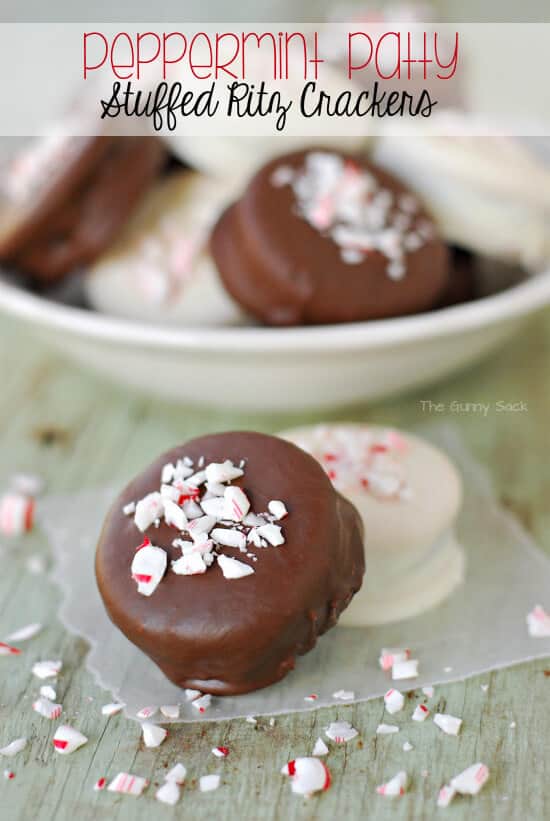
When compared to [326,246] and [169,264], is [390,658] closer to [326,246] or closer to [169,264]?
[326,246]

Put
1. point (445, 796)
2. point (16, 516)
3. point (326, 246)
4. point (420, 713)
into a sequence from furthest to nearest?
point (326, 246)
point (16, 516)
point (420, 713)
point (445, 796)

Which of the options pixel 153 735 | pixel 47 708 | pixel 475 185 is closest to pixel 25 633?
pixel 47 708

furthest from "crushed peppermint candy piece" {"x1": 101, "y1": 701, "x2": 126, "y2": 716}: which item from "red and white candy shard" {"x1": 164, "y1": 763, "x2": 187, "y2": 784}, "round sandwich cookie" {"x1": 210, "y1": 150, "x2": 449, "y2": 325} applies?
"round sandwich cookie" {"x1": 210, "y1": 150, "x2": 449, "y2": 325}

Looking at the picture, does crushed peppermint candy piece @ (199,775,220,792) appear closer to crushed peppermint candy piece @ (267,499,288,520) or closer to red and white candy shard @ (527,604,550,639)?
crushed peppermint candy piece @ (267,499,288,520)


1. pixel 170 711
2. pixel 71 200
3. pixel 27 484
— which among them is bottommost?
pixel 27 484

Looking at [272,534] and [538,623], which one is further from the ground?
[272,534]

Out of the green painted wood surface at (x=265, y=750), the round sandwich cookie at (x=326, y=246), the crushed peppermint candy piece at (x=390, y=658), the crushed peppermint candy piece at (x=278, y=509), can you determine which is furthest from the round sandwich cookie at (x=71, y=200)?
the crushed peppermint candy piece at (x=390, y=658)

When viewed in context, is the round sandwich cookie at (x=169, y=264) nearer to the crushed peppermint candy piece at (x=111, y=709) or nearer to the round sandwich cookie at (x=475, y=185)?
the round sandwich cookie at (x=475, y=185)
